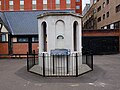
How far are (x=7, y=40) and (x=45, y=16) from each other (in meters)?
11.7

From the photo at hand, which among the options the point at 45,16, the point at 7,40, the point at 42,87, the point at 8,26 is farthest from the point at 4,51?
the point at 42,87

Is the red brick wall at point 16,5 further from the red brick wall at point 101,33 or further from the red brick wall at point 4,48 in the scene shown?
the red brick wall at point 4,48

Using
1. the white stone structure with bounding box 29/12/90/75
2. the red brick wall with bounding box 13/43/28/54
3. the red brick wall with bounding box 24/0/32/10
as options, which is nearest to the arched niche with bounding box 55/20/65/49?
the white stone structure with bounding box 29/12/90/75

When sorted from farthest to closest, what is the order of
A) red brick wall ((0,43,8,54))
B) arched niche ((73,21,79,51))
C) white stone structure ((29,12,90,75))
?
red brick wall ((0,43,8,54)) → arched niche ((73,21,79,51)) → white stone structure ((29,12,90,75))

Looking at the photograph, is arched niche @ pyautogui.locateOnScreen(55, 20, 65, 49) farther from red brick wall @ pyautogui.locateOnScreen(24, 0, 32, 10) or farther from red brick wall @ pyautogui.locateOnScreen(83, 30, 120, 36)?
red brick wall @ pyautogui.locateOnScreen(24, 0, 32, 10)

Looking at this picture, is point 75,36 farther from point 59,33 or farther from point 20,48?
point 20,48

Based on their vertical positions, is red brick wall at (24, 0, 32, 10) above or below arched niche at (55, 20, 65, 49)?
above

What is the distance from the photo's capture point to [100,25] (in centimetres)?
4512

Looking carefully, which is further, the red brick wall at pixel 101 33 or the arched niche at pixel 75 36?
the red brick wall at pixel 101 33

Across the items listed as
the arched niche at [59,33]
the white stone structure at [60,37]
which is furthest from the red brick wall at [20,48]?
the arched niche at [59,33]

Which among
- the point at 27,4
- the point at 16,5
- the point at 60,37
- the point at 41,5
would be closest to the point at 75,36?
the point at 60,37

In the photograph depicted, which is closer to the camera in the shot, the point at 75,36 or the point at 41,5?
the point at 75,36

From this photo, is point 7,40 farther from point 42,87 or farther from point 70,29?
point 42,87

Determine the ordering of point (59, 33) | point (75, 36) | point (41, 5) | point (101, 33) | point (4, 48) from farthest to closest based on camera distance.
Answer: point (41, 5), point (101, 33), point (4, 48), point (75, 36), point (59, 33)
